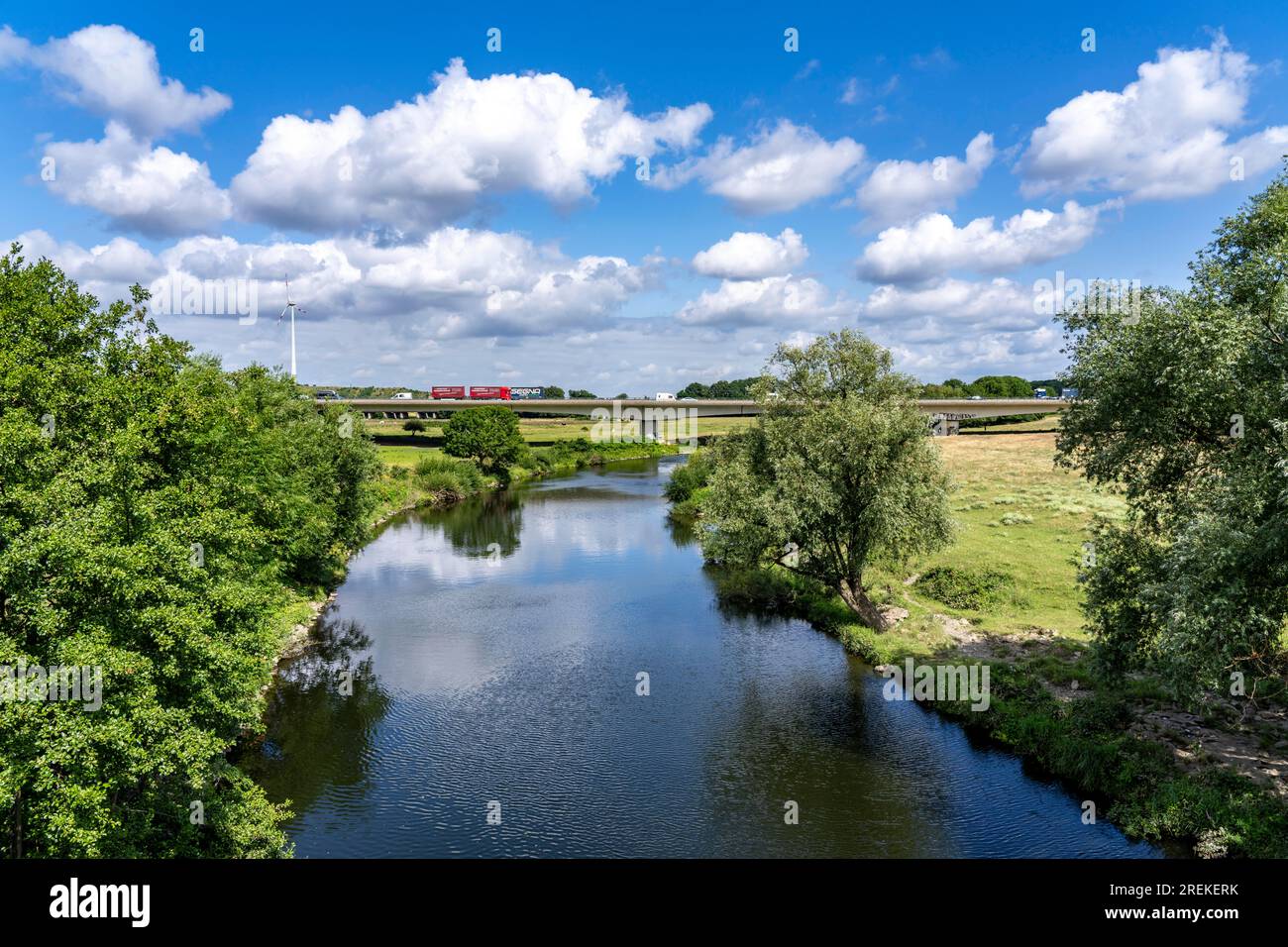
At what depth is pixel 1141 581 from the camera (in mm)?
23094

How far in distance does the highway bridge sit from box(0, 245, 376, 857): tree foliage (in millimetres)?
105934

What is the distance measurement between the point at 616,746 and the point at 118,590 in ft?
61.1

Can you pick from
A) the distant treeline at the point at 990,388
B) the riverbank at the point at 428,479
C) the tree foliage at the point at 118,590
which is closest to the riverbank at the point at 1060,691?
the tree foliage at the point at 118,590

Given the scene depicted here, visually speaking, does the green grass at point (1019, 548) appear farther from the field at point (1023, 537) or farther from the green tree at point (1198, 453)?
the green tree at point (1198, 453)

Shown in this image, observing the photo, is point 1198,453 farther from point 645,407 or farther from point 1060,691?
point 645,407

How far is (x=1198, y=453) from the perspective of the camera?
22.7 m

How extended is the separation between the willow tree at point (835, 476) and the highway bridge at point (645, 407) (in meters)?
85.6

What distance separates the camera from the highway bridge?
409ft

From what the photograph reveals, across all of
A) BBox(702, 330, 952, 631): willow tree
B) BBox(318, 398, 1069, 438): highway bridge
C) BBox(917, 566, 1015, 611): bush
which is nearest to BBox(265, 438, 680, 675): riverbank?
BBox(318, 398, 1069, 438): highway bridge

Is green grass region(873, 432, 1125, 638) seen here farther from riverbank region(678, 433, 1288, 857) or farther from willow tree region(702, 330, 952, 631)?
willow tree region(702, 330, 952, 631)

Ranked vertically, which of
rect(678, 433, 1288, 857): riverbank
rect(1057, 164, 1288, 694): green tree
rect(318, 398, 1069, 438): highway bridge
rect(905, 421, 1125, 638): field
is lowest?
rect(678, 433, 1288, 857): riverbank

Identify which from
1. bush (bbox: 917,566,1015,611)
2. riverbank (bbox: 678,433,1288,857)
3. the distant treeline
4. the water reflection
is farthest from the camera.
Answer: the distant treeline
